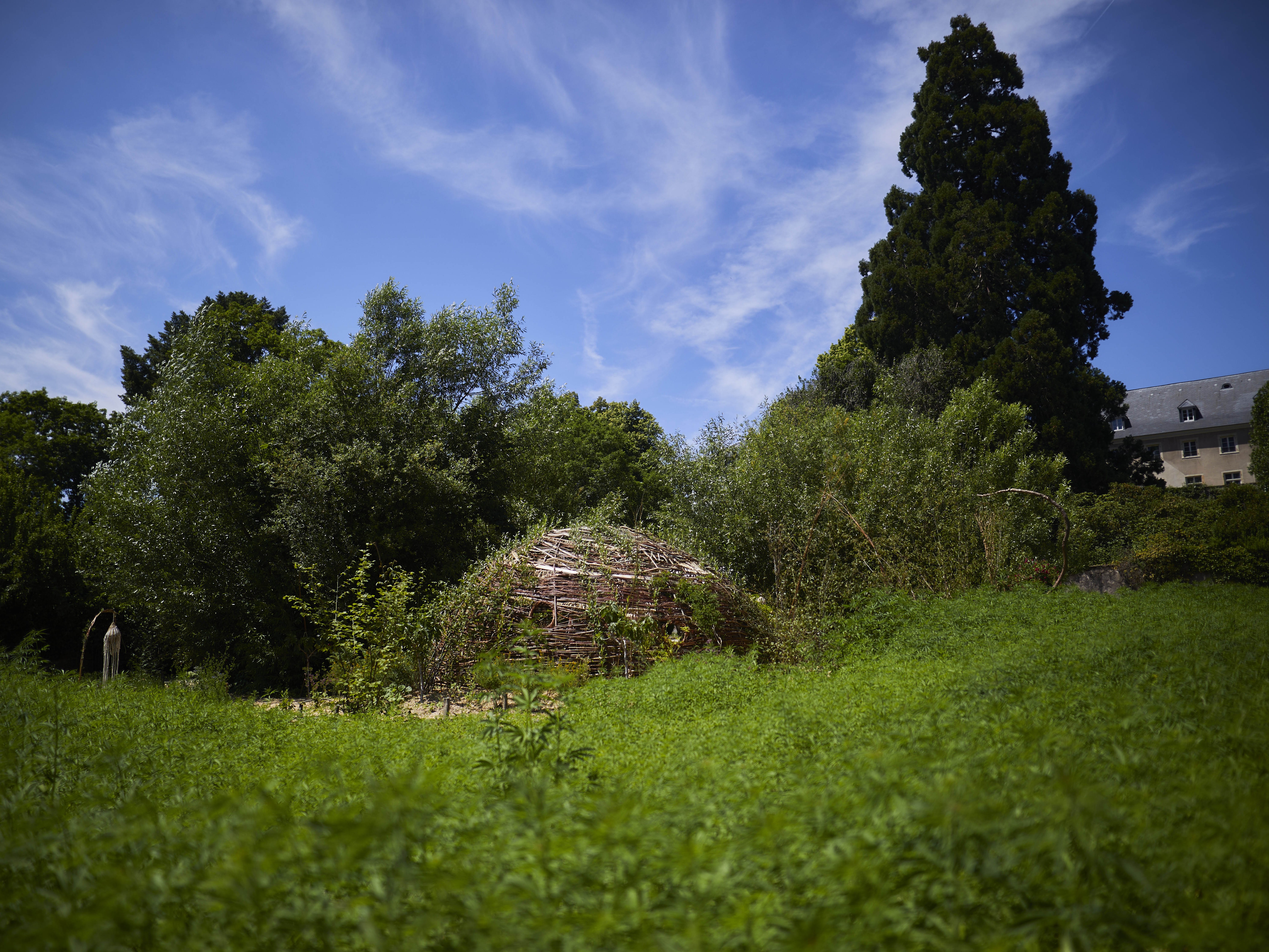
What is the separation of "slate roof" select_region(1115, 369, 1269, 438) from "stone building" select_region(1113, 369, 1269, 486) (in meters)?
0.03

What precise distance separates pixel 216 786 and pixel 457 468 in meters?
8.73

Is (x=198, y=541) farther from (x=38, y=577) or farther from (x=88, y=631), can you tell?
(x=38, y=577)

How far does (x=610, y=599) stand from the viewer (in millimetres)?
8250

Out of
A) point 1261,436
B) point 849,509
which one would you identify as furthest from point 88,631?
point 1261,436

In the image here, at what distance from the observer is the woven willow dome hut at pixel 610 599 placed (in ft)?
26.6

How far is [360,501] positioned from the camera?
1104 cm

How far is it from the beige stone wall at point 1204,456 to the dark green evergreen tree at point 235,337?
40.7 m

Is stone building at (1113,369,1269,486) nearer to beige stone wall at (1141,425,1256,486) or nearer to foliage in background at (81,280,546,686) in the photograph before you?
beige stone wall at (1141,425,1256,486)

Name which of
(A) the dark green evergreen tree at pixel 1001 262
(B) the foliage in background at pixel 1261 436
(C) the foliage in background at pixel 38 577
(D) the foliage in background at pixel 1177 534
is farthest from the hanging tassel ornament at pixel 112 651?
(B) the foliage in background at pixel 1261 436

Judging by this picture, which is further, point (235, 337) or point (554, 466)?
point (235, 337)

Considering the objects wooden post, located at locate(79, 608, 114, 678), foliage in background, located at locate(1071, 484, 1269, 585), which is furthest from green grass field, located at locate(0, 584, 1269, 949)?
foliage in background, located at locate(1071, 484, 1269, 585)

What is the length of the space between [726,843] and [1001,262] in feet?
71.7

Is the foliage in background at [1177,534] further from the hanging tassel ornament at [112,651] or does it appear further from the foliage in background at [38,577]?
the foliage in background at [38,577]

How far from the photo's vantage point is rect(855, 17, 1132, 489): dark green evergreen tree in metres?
18.9
